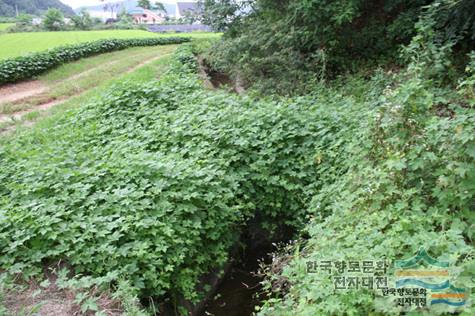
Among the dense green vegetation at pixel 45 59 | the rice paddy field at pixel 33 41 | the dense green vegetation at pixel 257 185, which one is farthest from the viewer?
the rice paddy field at pixel 33 41

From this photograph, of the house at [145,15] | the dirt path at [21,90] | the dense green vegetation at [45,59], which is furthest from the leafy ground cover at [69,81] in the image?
the house at [145,15]

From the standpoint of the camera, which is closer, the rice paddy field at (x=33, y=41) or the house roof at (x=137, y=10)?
the rice paddy field at (x=33, y=41)

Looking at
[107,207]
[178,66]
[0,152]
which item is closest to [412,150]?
[107,207]

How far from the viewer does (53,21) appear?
37.2 m

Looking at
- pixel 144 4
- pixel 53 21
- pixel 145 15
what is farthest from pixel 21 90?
pixel 144 4

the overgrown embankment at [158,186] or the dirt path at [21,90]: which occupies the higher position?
the dirt path at [21,90]

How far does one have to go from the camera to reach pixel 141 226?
338cm

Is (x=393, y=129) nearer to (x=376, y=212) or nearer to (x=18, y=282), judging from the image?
(x=376, y=212)

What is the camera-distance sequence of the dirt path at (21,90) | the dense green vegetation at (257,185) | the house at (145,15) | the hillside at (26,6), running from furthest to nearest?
the house at (145,15) → the hillside at (26,6) → the dirt path at (21,90) → the dense green vegetation at (257,185)

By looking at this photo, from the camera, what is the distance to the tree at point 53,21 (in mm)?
36656

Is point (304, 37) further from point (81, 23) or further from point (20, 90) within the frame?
point (81, 23)

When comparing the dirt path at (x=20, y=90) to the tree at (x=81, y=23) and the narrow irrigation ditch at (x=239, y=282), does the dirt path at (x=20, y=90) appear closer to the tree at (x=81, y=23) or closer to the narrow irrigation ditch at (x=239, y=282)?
the narrow irrigation ditch at (x=239, y=282)

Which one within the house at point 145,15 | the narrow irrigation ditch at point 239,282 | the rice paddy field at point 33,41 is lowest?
the narrow irrigation ditch at point 239,282

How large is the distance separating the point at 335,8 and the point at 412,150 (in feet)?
15.7
